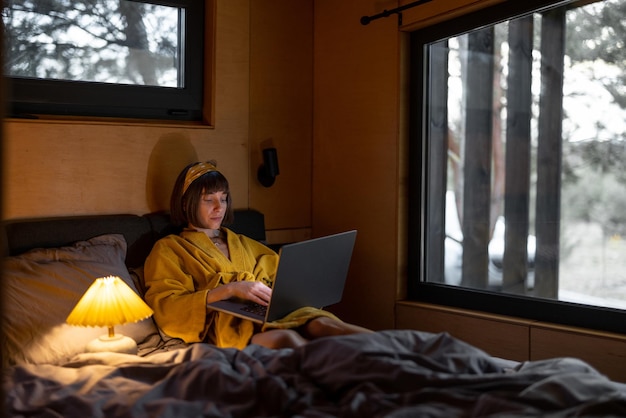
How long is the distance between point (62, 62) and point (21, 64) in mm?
168

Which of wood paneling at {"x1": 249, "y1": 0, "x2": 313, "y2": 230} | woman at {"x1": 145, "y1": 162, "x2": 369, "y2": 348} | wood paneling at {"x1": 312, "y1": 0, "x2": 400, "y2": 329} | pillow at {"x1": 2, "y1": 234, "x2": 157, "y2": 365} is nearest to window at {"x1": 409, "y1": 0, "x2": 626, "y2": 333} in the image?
wood paneling at {"x1": 312, "y1": 0, "x2": 400, "y2": 329}

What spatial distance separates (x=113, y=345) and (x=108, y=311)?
4.4 inches

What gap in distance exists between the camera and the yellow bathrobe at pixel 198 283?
8.50 ft

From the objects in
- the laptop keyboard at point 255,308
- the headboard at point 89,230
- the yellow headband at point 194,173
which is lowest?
the laptop keyboard at point 255,308

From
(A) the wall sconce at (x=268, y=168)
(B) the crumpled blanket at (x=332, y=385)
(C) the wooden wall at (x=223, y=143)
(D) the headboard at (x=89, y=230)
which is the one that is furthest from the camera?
(A) the wall sconce at (x=268, y=168)

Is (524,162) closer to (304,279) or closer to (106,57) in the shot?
(304,279)

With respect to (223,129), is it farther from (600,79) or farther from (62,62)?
(600,79)

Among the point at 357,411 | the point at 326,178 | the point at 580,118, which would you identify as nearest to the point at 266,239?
the point at 326,178

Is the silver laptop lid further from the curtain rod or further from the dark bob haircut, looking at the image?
the curtain rod

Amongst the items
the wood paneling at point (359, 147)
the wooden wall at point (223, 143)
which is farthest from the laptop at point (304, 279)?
the wooden wall at point (223, 143)

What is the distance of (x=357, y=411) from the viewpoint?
1.59 m

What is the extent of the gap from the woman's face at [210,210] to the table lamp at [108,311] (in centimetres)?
65

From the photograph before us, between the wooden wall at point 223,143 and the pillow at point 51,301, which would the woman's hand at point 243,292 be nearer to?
the pillow at point 51,301

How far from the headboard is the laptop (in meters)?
0.54
